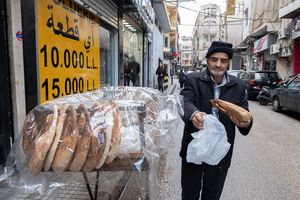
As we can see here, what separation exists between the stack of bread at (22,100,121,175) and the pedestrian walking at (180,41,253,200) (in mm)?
816

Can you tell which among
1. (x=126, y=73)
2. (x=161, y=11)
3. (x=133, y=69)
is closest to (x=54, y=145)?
(x=126, y=73)

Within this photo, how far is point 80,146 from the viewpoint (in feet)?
6.26

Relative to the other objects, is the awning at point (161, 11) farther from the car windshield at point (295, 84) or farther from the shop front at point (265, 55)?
the car windshield at point (295, 84)

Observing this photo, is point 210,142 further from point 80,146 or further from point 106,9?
point 106,9

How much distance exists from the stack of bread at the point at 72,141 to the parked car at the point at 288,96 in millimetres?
9628

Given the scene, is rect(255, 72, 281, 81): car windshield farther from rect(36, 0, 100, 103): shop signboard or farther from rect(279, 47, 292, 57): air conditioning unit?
rect(36, 0, 100, 103): shop signboard

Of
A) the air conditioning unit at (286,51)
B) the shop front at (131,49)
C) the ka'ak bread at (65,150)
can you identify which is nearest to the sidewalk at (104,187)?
the ka'ak bread at (65,150)

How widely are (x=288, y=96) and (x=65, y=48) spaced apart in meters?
8.39

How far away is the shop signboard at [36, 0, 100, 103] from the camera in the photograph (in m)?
4.84

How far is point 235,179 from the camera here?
184 inches

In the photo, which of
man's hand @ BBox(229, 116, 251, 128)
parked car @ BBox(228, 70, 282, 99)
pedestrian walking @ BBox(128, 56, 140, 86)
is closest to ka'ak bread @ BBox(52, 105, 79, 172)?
man's hand @ BBox(229, 116, 251, 128)

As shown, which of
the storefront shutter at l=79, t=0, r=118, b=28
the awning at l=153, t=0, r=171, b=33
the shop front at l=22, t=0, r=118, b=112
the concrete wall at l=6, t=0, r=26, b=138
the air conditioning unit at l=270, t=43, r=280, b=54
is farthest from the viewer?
the air conditioning unit at l=270, t=43, r=280, b=54

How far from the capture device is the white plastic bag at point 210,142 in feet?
7.85

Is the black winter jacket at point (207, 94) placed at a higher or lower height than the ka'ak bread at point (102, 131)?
higher
